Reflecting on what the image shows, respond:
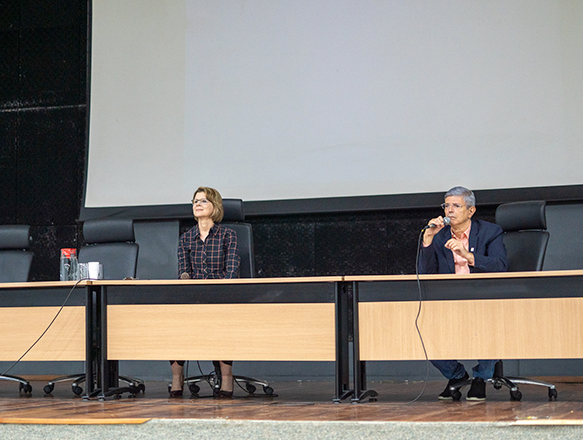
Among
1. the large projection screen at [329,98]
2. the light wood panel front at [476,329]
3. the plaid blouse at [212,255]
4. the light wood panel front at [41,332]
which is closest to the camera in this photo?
the light wood panel front at [476,329]

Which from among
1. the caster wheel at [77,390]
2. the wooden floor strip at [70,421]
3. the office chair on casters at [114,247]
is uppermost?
the office chair on casters at [114,247]

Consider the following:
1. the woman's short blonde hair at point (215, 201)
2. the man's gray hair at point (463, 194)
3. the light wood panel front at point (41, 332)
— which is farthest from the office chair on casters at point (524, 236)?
the light wood panel front at point (41, 332)

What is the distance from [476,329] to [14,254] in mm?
2699

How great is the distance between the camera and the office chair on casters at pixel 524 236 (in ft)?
10.7

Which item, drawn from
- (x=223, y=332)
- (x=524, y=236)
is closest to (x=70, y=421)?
(x=223, y=332)

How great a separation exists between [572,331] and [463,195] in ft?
2.73

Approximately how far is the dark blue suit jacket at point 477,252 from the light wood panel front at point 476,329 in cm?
36

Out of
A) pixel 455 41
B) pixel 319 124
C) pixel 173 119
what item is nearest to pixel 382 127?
pixel 319 124

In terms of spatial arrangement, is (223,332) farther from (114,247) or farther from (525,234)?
(525,234)

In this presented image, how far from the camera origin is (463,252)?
3.02m

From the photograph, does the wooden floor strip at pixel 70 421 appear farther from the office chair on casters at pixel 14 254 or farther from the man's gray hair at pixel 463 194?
the man's gray hair at pixel 463 194

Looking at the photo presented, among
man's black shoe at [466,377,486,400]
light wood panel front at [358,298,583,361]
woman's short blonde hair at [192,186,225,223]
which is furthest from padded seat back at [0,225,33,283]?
man's black shoe at [466,377,486,400]

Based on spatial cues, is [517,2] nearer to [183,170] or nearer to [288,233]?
[288,233]

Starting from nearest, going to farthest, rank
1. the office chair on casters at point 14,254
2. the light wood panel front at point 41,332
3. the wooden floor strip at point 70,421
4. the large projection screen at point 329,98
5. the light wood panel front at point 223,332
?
the wooden floor strip at point 70,421 < the light wood panel front at point 223,332 < the light wood panel front at point 41,332 < the office chair on casters at point 14,254 < the large projection screen at point 329,98
